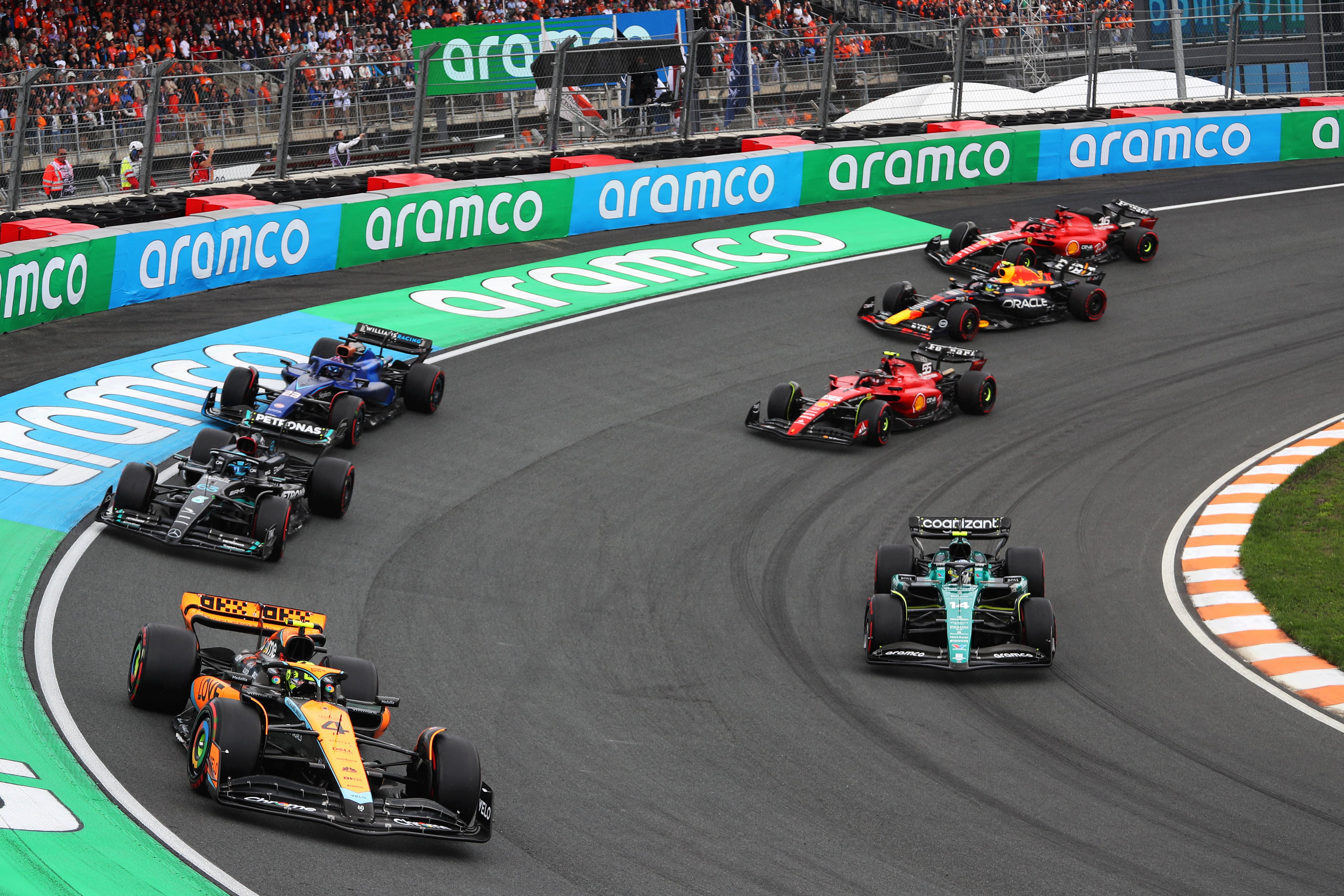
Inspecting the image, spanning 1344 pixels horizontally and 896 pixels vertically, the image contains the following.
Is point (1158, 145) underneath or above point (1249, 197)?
above

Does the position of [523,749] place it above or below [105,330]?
below

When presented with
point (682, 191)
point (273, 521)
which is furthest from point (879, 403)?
point (682, 191)

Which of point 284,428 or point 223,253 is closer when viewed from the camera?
point 284,428

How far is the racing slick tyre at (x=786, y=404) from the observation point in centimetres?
1845

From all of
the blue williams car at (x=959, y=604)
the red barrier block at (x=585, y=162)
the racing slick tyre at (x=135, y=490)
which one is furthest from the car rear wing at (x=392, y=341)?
the red barrier block at (x=585, y=162)

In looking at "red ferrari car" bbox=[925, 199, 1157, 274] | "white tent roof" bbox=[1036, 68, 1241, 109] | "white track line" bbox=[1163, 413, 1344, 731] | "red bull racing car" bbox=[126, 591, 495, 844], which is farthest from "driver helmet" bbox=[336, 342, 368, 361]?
"white tent roof" bbox=[1036, 68, 1241, 109]

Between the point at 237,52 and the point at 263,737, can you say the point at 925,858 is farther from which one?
the point at 237,52

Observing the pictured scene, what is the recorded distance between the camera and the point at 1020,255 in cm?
2364

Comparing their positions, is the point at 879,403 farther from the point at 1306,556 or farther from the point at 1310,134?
the point at 1310,134

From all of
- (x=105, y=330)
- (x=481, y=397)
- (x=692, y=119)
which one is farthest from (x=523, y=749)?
(x=692, y=119)

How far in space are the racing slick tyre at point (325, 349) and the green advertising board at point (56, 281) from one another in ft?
14.9

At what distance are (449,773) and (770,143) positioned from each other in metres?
20.3

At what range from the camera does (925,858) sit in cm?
1017

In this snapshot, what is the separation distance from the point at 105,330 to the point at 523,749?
11.8 metres
